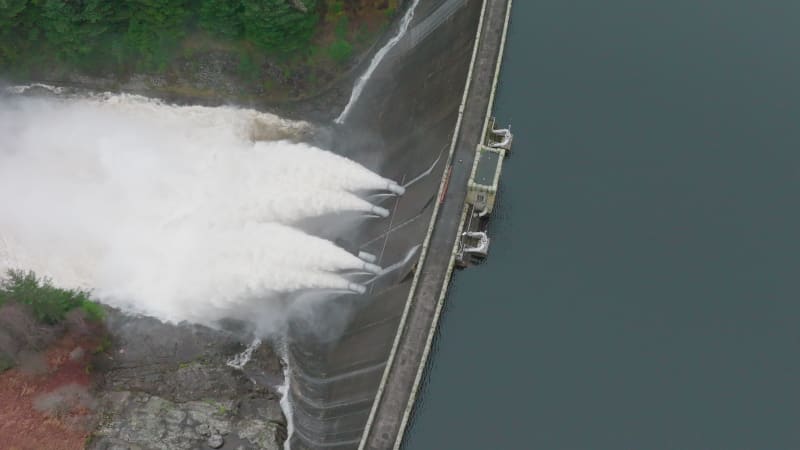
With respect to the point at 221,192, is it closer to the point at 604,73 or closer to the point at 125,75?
the point at 125,75

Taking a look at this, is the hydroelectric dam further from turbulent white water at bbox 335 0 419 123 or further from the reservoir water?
the reservoir water

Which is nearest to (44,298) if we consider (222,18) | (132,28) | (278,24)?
(132,28)

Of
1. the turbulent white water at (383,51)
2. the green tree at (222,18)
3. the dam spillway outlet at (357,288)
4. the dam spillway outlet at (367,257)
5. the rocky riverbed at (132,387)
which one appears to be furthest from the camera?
the turbulent white water at (383,51)

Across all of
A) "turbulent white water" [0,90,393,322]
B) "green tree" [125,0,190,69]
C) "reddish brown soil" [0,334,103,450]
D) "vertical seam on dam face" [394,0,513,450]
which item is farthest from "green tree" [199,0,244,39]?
"reddish brown soil" [0,334,103,450]

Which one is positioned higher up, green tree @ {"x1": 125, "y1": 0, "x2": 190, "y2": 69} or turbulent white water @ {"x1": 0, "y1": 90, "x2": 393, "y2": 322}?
green tree @ {"x1": 125, "y1": 0, "x2": 190, "y2": 69}

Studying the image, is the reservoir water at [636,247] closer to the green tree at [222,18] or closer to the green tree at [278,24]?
the green tree at [278,24]

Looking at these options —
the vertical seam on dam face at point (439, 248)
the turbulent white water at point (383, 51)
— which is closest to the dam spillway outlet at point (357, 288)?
the vertical seam on dam face at point (439, 248)
